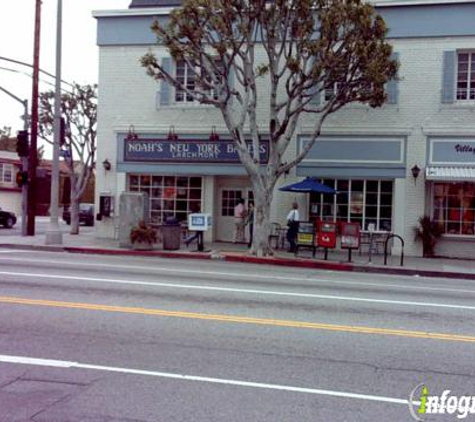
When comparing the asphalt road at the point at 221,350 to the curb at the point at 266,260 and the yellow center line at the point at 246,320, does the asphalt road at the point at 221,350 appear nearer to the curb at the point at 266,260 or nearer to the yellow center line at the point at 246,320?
the yellow center line at the point at 246,320

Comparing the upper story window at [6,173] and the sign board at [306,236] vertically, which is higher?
the upper story window at [6,173]

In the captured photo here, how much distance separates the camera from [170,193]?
2327 centimetres

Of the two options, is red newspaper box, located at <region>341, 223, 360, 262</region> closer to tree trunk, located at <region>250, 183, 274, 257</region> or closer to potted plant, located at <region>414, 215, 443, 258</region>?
tree trunk, located at <region>250, 183, 274, 257</region>

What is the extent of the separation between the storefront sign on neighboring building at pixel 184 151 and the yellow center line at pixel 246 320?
526 inches

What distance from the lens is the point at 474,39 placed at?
66.4 ft

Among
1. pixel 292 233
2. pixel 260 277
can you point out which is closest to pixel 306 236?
pixel 292 233

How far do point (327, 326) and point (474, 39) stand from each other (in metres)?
15.7

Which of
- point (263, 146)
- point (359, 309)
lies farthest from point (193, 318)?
point (263, 146)

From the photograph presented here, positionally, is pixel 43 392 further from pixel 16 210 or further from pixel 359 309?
pixel 16 210

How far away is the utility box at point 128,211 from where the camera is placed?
2000 cm

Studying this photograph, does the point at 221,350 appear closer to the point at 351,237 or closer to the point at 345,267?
the point at 345,267

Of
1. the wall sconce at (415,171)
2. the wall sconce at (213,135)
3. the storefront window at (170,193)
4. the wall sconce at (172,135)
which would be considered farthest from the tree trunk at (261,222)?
the wall sconce at (172,135)

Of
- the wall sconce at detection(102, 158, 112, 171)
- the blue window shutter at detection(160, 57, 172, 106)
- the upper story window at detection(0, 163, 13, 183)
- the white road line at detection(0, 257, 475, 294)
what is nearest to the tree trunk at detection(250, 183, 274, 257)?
the white road line at detection(0, 257, 475, 294)

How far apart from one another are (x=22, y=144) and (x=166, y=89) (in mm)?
5877
